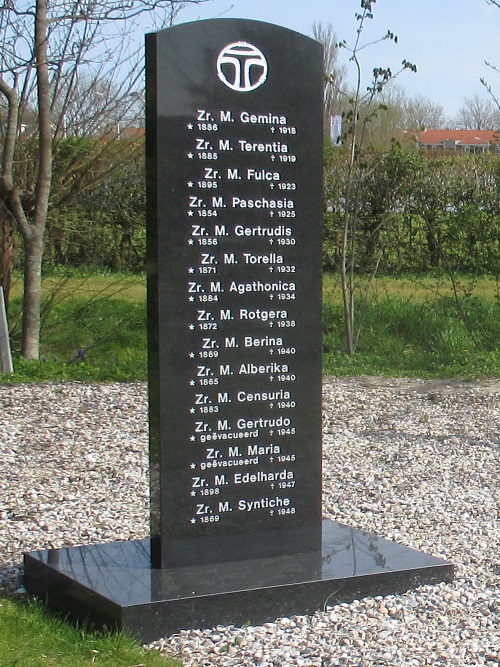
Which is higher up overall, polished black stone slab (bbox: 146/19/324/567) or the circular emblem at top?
the circular emblem at top

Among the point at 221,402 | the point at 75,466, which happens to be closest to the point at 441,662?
the point at 221,402

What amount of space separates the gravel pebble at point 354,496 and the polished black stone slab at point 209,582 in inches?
2.4

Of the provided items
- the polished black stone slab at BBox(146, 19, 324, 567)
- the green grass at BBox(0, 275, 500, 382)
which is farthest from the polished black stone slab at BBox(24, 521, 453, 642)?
the green grass at BBox(0, 275, 500, 382)

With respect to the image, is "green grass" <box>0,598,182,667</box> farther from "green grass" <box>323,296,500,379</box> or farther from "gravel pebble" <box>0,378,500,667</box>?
"green grass" <box>323,296,500,379</box>

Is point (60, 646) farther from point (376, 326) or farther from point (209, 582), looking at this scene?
point (376, 326)

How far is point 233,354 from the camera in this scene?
4.23 meters

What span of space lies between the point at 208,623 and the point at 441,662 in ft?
2.91

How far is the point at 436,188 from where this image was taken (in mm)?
12734

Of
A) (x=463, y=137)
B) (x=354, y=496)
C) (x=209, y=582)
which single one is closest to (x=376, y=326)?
(x=354, y=496)

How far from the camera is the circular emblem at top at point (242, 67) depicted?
414cm

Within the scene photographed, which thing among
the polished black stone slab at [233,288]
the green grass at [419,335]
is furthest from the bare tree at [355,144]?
the polished black stone slab at [233,288]

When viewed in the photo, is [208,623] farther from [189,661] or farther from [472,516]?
[472,516]

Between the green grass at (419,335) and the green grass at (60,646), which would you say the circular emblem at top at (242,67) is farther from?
the green grass at (419,335)

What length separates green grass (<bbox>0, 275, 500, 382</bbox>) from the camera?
34.6ft
